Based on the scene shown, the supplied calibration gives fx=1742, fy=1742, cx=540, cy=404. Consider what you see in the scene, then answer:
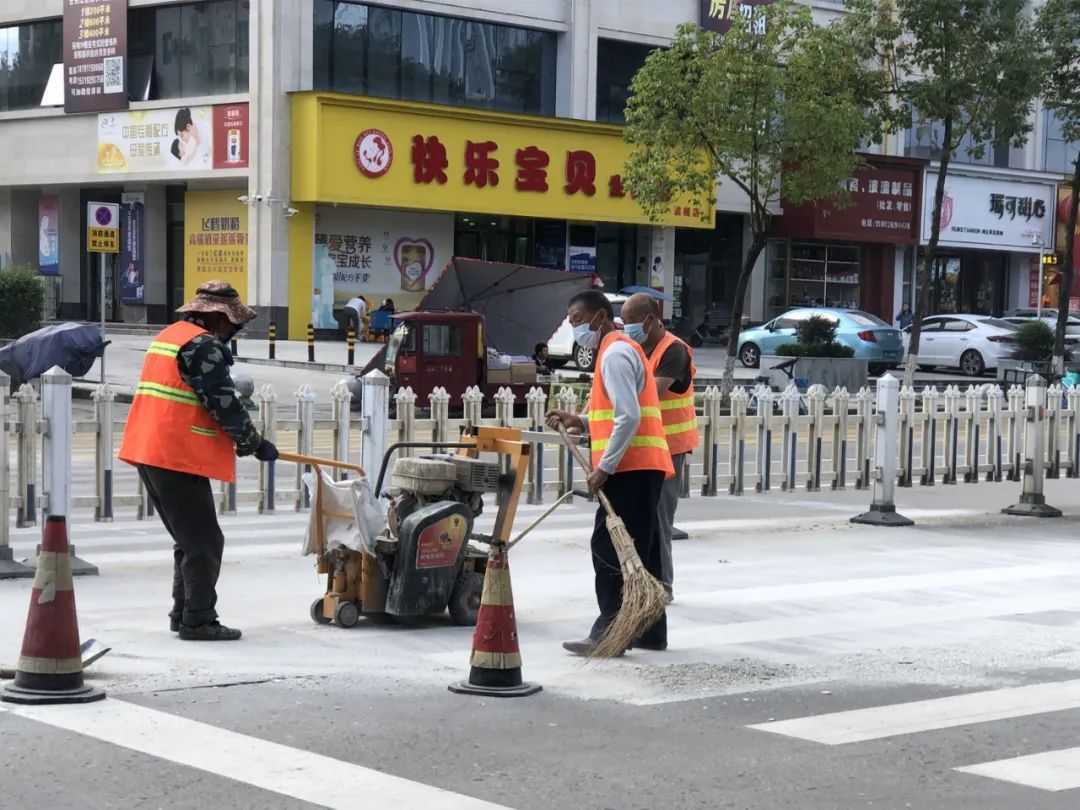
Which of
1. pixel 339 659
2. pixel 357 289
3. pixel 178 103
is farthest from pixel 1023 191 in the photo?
pixel 339 659

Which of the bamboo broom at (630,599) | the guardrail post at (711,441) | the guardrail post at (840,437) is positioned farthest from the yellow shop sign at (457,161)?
the bamboo broom at (630,599)

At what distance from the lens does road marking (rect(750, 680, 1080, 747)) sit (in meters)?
7.01

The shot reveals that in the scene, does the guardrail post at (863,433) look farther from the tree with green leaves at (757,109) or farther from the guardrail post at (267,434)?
the tree with green leaves at (757,109)

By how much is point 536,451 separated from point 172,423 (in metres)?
6.78

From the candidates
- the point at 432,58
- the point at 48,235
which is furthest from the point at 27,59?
the point at 432,58

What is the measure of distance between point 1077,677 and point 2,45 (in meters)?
40.9

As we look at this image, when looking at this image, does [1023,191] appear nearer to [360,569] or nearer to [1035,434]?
[1035,434]

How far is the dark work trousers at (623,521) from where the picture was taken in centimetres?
857

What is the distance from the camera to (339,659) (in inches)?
326

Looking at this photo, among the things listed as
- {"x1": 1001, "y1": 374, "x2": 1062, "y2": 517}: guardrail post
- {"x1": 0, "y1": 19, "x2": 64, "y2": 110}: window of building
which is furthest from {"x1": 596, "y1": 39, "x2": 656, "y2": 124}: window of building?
{"x1": 1001, "y1": 374, "x2": 1062, "y2": 517}: guardrail post

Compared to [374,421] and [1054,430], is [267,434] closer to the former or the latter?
[374,421]

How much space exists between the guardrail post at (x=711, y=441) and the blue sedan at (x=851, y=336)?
60.8ft

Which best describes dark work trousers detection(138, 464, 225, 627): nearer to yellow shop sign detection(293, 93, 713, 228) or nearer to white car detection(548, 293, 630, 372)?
white car detection(548, 293, 630, 372)

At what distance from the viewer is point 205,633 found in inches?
340
